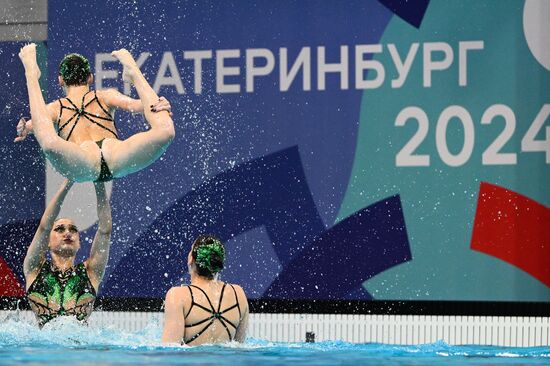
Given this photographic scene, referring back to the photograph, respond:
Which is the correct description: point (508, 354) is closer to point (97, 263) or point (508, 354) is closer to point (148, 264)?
point (97, 263)

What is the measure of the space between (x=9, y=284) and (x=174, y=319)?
3.43 meters

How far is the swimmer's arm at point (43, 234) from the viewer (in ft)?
19.1

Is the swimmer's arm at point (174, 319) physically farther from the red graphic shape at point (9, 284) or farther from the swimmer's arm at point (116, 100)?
the red graphic shape at point (9, 284)

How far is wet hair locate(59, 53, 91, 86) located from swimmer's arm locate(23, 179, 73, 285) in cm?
51

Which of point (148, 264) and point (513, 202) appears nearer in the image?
point (513, 202)

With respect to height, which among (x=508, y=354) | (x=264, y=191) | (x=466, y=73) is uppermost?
(x=466, y=73)

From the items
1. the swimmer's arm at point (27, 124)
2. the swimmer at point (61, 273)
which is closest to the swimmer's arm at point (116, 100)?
the swimmer's arm at point (27, 124)

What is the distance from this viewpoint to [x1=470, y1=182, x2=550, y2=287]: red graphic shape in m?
7.48

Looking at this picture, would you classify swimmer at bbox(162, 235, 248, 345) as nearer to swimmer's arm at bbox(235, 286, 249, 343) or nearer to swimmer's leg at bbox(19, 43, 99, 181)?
swimmer's arm at bbox(235, 286, 249, 343)

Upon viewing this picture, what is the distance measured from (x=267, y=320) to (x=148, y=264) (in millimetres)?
942

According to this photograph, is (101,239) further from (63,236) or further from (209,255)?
(209,255)

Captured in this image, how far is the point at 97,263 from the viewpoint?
621 centimetres

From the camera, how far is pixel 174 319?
5094 millimetres

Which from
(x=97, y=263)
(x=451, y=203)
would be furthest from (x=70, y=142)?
(x=451, y=203)
